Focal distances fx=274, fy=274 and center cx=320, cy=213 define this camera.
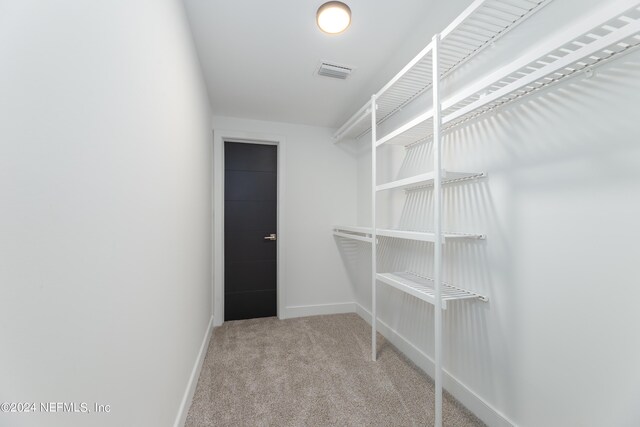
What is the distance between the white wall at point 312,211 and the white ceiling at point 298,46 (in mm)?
632

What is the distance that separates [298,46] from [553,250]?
191 cm

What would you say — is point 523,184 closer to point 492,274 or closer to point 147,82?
point 492,274

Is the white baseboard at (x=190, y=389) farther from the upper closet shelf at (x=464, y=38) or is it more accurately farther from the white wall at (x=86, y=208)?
the upper closet shelf at (x=464, y=38)

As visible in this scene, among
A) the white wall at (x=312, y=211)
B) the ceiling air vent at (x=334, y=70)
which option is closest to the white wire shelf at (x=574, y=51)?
the ceiling air vent at (x=334, y=70)

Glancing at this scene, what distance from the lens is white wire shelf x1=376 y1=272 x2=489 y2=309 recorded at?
60.7 inches

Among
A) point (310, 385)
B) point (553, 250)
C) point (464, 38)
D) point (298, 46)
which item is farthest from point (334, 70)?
point (310, 385)

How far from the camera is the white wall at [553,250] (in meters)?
1.01

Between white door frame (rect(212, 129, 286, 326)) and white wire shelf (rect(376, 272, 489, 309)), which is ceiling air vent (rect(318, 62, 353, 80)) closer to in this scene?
white door frame (rect(212, 129, 286, 326))

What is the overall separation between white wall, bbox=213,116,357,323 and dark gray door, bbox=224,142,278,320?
203 millimetres

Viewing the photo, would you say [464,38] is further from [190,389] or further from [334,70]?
[190,389]

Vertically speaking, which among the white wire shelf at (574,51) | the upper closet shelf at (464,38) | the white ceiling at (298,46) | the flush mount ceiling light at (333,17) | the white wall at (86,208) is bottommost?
the white wall at (86,208)

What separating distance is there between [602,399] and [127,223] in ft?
6.07

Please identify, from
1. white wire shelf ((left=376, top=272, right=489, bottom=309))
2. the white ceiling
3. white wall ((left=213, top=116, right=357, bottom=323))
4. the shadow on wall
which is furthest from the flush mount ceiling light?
white wall ((left=213, top=116, right=357, bottom=323))

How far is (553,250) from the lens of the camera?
1.23 meters
